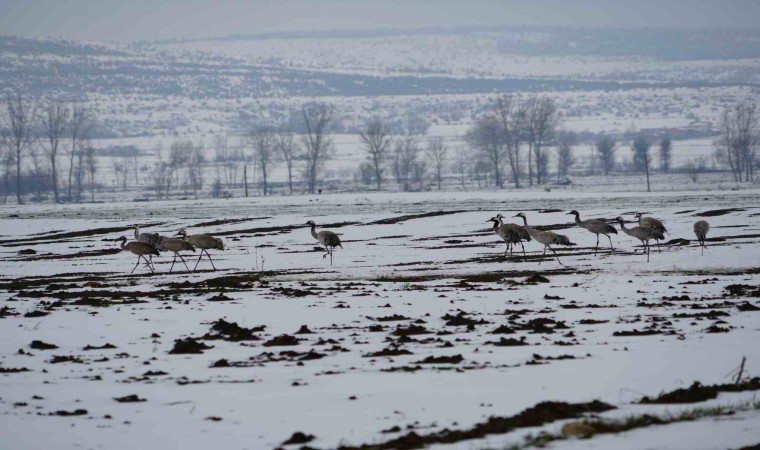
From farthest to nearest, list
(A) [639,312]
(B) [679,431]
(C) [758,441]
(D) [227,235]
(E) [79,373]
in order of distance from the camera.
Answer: (D) [227,235] → (A) [639,312] → (E) [79,373] → (B) [679,431] → (C) [758,441]

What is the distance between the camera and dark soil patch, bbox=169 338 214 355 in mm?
16219

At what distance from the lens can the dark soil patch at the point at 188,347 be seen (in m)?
16.2

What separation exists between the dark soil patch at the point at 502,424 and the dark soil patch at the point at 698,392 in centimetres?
69

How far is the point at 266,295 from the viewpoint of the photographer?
80.9ft

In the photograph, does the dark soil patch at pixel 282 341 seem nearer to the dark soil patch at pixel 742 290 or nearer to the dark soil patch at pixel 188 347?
the dark soil patch at pixel 188 347

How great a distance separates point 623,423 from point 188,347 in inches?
309

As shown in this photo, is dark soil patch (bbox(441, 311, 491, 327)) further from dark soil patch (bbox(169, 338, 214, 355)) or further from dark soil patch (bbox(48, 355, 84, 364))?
dark soil patch (bbox(48, 355, 84, 364))

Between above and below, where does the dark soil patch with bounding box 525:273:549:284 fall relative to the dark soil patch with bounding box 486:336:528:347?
below

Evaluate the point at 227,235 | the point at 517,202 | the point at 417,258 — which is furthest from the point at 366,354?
the point at 517,202

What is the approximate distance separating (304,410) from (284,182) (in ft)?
516

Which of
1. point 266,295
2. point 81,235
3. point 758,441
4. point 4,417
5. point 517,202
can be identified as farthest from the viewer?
point 517,202

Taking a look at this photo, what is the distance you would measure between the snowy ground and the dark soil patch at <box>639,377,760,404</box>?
0.23 meters

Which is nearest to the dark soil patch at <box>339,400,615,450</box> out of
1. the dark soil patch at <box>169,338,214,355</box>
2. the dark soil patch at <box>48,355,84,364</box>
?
the dark soil patch at <box>169,338,214,355</box>

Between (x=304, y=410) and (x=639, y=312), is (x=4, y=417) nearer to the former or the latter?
(x=304, y=410)
